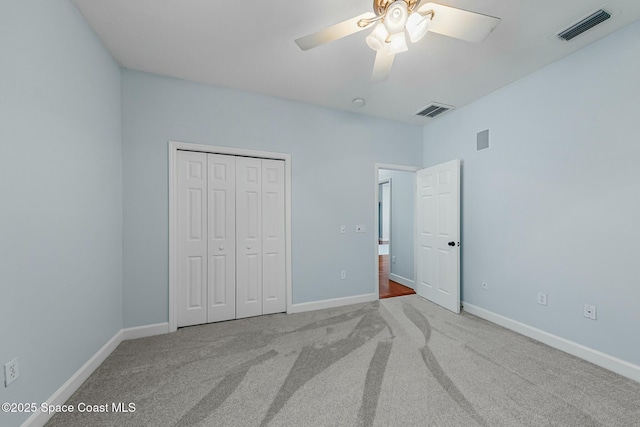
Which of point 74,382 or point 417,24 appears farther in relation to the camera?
point 74,382

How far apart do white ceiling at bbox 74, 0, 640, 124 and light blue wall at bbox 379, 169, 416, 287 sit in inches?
65.5

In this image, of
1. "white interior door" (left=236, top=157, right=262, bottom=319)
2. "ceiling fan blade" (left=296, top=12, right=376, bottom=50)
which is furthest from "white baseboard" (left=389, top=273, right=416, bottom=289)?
"ceiling fan blade" (left=296, top=12, right=376, bottom=50)

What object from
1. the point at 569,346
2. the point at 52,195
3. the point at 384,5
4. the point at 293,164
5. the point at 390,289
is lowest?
the point at 390,289

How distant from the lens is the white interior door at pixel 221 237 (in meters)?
2.88

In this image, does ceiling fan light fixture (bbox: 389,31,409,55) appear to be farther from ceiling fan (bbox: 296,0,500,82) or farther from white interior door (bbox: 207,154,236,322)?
white interior door (bbox: 207,154,236,322)

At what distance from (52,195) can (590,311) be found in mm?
4255

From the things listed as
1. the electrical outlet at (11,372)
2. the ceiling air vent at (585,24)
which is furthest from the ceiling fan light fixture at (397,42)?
the electrical outlet at (11,372)

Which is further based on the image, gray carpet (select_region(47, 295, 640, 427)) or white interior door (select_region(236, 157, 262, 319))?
white interior door (select_region(236, 157, 262, 319))

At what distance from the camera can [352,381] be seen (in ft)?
6.01

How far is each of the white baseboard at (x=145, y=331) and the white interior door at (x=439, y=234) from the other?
11.4 feet

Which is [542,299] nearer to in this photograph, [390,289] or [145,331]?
[390,289]

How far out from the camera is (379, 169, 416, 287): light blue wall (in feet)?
14.2

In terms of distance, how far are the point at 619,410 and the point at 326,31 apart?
10.2ft

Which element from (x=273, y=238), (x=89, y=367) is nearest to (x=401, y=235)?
(x=273, y=238)
